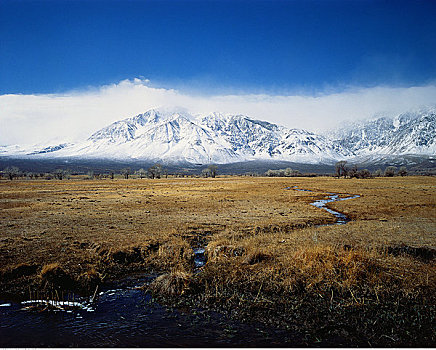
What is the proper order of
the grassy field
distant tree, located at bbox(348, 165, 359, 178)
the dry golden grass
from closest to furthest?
the grassy field, the dry golden grass, distant tree, located at bbox(348, 165, 359, 178)

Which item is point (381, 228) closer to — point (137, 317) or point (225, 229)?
point (225, 229)

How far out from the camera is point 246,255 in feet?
52.5

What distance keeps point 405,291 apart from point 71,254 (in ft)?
60.7

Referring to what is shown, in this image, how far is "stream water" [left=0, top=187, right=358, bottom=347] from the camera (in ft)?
28.8

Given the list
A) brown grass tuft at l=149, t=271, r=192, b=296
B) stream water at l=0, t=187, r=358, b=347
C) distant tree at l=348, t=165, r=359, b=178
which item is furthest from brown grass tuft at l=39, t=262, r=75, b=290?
distant tree at l=348, t=165, r=359, b=178

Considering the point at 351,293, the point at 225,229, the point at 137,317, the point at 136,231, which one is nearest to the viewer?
the point at 137,317

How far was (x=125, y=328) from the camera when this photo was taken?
9.55 m

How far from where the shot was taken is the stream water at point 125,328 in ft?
28.8

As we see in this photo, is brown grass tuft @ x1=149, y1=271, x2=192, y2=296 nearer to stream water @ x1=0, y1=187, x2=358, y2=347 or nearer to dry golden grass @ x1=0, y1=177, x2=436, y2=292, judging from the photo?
stream water @ x1=0, y1=187, x2=358, y2=347

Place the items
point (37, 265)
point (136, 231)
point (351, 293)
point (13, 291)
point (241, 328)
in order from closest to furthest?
point (241, 328) → point (351, 293) → point (13, 291) → point (37, 265) → point (136, 231)

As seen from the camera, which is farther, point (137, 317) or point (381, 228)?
point (381, 228)

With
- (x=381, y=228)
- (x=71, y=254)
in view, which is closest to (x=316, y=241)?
(x=381, y=228)

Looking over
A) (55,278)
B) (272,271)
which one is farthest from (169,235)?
(272,271)

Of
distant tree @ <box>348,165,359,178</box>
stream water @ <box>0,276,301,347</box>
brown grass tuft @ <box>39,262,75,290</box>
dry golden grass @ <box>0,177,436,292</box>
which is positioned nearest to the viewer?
stream water @ <box>0,276,301,347</box>
